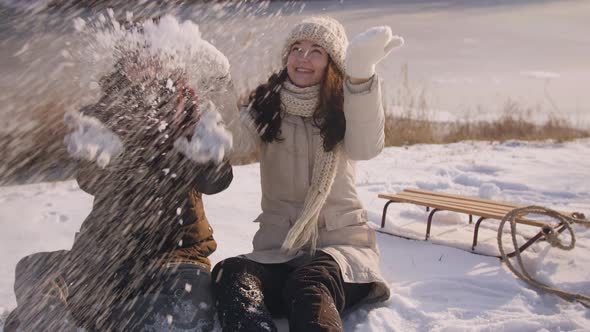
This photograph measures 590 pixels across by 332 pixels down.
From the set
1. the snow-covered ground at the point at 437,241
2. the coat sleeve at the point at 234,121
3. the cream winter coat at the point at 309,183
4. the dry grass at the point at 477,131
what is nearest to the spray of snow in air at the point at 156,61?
the coat sleeve at the point at 234,121

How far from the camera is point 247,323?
227cm

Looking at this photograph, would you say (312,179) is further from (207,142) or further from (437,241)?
(437,241)

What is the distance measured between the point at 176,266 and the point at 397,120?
693 centimetres

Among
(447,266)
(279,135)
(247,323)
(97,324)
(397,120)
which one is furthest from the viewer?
(397,120)

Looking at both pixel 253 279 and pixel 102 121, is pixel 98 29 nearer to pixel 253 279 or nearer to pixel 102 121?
pixel 102 121

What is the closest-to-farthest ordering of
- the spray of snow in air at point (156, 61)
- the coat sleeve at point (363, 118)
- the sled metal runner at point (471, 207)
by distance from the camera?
1. the spray of snow in air at point (156, 61)
2. the coat sleeve at point (363, 118)
3. the sled metal runner at point (471, 207)

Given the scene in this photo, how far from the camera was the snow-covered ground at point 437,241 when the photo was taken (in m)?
2.81

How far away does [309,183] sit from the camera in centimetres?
294

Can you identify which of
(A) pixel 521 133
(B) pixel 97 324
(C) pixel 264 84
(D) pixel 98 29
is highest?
(D) pixel 98 29

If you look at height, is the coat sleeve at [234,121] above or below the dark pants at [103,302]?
above

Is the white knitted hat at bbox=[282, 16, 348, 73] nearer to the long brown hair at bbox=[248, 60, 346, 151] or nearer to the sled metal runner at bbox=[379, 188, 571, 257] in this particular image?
the long brown hair at bbox=[248, 60, 346, 151]

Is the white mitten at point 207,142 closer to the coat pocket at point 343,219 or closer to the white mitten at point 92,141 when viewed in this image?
the white mitten at point 92,141

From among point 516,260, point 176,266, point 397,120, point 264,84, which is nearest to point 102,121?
point 176,266

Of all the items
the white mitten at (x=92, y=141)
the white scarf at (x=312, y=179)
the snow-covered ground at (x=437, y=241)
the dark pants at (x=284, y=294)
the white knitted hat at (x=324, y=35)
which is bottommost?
the snow-covered ground at (x=437, y=241)
